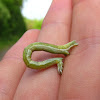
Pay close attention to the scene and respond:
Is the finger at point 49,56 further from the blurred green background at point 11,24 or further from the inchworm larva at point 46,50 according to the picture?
the blurred green background at point 11,24

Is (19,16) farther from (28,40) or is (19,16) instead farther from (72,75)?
(72,75)

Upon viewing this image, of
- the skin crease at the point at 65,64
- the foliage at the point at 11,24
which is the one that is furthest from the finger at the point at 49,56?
the foliage at the point at 11,24

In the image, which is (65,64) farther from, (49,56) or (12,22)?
(12,22)

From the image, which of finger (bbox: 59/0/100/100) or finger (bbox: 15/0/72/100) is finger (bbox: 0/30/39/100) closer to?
finger (bbox: 15/0/72/100)

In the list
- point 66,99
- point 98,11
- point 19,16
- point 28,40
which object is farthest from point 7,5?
point 66,99

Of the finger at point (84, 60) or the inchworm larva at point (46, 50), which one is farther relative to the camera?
the inchworm larva at point (46, 50)

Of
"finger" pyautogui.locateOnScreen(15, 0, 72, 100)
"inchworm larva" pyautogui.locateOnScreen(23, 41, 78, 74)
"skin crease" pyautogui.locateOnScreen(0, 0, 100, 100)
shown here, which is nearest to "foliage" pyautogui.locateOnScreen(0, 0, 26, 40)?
"finger" pyautogui.locateOnScreen(15, 0, 72, 100)

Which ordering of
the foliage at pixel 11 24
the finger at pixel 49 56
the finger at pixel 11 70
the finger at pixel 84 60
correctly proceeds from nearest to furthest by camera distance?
1. the finger at pixel 84 60
2. the finger at pixel 49 56
3. the finger at pixel 11 70
4. the foliage at pixel 11 24
